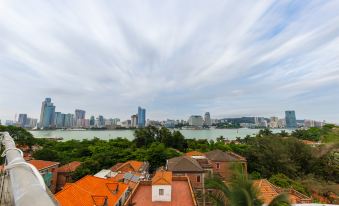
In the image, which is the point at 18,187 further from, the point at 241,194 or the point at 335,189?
the point at 335,189

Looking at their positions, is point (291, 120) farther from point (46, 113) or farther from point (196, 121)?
point (46, 113)

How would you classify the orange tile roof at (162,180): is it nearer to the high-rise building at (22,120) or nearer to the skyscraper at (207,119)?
the skyscraper at (207,119)

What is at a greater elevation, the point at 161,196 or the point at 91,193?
the point at 91,193

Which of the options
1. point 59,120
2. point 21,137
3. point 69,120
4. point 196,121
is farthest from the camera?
point 196,121

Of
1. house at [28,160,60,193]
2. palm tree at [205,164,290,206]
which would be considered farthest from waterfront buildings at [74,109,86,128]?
palm tree at [205,164,290,206]

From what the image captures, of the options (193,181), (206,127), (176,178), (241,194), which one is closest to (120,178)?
(176,178)

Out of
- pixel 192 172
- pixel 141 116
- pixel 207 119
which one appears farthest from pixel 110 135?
pixel 192 172

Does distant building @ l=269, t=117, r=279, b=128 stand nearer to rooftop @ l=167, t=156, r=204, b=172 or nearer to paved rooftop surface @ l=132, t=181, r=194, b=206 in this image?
rooftop @ l=167, t=156, r=204, b=172

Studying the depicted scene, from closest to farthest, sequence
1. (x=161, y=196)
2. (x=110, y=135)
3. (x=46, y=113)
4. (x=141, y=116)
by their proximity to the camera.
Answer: (x=161, y=196)
(x=110, y=135)
(x=46, y=113)
(x=141, y=116)
